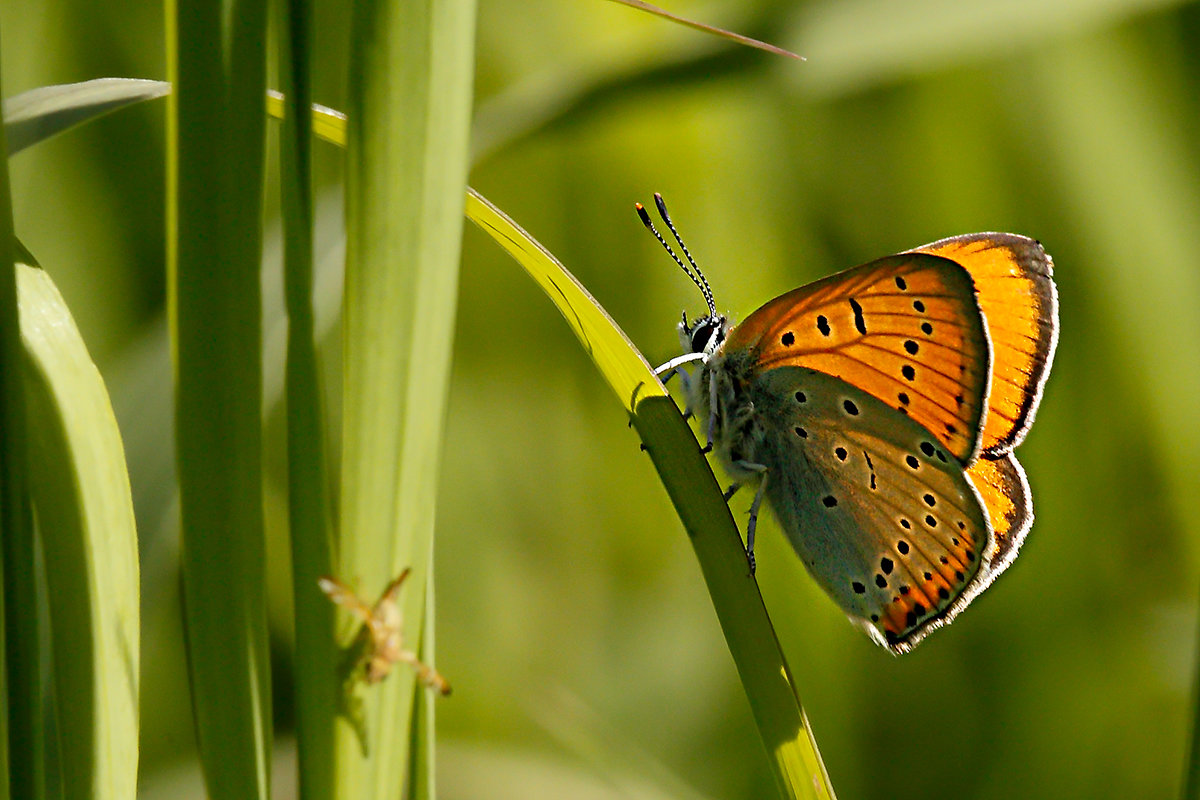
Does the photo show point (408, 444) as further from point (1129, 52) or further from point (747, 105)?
point (1129, 52)

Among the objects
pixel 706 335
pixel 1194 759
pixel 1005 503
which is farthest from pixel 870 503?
pixel 1194 759

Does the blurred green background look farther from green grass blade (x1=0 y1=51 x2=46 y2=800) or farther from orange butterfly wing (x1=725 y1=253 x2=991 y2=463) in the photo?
green grass blade (x1=0 y1=51 x2=46 y2=800)

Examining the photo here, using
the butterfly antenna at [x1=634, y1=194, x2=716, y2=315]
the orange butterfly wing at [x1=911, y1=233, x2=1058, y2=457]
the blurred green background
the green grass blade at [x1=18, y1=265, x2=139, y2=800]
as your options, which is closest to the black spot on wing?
the orange butterfly wing at [x1=911, y1=233, x2=1058, y2=457]

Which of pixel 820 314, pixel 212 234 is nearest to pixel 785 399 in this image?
pixel 820 314

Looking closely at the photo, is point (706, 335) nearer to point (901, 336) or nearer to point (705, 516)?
point (901, 336)

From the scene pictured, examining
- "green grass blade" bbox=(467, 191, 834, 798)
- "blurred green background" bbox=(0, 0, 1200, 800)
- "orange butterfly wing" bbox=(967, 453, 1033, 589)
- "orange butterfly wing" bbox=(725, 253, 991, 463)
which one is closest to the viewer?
"green grass blade" bbox=(467, 191, 834, 798)
